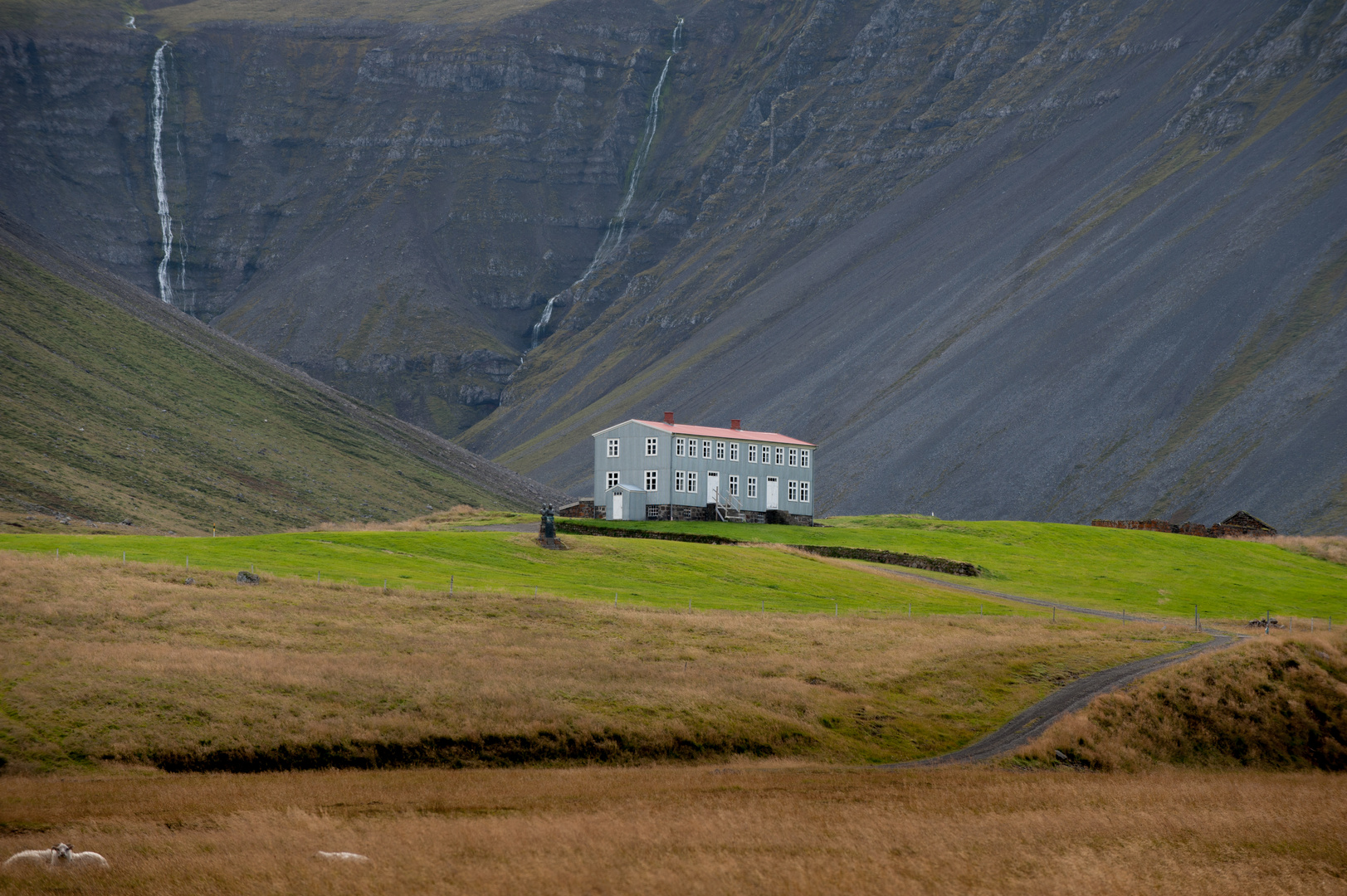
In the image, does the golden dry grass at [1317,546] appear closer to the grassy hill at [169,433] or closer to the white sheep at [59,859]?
the grassy hill at [169,433]

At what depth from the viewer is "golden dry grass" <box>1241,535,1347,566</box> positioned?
7575 centimetres

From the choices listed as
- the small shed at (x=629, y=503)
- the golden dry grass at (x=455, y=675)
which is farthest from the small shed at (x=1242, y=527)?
the golden dry grass at (x=455, y=675)

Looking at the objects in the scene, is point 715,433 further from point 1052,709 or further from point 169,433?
point 169,433

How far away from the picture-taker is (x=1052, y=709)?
3366 centimetres

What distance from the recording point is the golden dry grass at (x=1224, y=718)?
30609mm

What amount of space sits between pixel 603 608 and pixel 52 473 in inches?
2111

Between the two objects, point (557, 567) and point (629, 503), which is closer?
point (557, 567)

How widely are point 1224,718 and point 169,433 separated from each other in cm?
8903

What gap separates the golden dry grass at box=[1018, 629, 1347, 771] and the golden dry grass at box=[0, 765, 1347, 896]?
314cm

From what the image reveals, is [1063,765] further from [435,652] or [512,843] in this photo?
[435,652]

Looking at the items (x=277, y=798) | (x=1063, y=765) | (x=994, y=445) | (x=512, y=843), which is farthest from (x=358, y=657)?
(x=994, y=445)

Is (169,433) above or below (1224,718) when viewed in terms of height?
above

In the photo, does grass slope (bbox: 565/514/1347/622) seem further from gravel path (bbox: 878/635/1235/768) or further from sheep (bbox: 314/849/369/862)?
sheep (bbox: 314/849/369/862)

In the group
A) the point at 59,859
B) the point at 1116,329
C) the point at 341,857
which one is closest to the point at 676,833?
the point at 341,857
